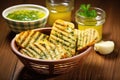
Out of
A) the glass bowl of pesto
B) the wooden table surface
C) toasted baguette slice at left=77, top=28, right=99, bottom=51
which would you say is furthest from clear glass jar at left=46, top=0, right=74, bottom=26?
toasted baguette slice at left=77, top=28, right=99, bottom=51

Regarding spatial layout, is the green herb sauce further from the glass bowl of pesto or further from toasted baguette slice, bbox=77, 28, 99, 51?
toasted baguette slice, bbox=77, 28, 99, 51

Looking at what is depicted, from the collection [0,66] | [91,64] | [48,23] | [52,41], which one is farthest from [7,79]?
[48,23]

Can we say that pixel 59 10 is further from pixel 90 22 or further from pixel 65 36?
pixel 65 36

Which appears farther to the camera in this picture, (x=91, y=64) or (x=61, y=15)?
(x=61, y=15)

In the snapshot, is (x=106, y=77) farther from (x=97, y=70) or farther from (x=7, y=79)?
(x=7, y=79)

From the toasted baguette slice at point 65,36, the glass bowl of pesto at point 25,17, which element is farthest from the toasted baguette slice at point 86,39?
the glass bowl of pesto at point 25,17

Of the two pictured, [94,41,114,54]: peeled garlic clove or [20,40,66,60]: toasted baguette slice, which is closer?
[20,40,66,60]: toasted baguette slice
